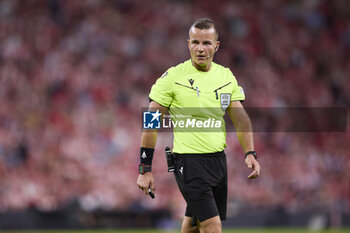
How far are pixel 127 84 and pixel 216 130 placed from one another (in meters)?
13.0

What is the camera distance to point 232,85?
23.9ft

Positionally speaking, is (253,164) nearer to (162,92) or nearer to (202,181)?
(202,181)

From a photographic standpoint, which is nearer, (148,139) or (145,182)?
(145,182)

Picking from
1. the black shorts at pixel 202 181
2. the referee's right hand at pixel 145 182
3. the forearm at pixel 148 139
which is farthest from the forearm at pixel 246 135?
the referee's right hand at pixel 145 182

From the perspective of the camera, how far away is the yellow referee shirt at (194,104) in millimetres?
7062

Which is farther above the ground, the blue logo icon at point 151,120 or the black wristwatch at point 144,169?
the blue logo icon at point 151,120

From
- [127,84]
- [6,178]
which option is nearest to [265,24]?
[127,84]

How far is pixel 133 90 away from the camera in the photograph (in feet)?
65.4

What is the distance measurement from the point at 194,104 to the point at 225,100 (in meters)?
0.35

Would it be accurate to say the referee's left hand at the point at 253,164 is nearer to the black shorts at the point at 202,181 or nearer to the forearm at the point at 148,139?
the black shorts at the point at 202,181

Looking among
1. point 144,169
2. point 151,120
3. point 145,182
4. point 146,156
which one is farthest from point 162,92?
point 145,182

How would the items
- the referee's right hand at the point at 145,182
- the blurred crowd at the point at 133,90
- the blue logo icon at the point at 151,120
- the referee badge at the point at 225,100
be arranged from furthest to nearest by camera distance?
the blurred crowd at the point at 133,90 → the referee badge at the point at 225,100 → the blue logo icon at the point at 151,120 → the referee's right hand at the point at 145,182

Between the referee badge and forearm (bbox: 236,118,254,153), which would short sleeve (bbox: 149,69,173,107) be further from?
forearm (bbox: 236,118,254,153)

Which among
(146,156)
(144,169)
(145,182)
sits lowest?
(145,182)
